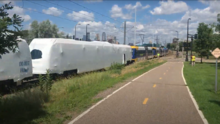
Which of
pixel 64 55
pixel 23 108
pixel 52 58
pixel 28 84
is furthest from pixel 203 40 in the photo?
pixel 23 108

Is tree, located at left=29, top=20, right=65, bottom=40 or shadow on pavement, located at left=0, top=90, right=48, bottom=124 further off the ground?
tree, located at left=29, top=20, right=65, bottom=40

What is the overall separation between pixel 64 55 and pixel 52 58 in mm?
1430

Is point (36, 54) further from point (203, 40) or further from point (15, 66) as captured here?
point (203, 40)

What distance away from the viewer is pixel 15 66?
12078 mm

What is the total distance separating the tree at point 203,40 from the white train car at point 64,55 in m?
25.2

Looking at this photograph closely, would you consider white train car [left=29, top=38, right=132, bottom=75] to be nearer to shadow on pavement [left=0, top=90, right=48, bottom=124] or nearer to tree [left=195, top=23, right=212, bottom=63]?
shadow on pavement [left=0, top=90, right=48, bottom=124]

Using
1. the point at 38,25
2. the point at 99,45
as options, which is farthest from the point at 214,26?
the point at 38,25

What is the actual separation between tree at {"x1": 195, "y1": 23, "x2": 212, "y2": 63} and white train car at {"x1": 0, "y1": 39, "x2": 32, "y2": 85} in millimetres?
37773

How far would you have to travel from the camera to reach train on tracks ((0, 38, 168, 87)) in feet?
39.1

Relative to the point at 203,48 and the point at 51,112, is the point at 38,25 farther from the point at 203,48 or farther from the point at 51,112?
the point at 51,112

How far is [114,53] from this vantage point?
30.6 metres

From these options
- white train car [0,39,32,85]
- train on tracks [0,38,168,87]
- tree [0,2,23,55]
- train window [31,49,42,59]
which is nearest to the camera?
tree [0,2,23,55]

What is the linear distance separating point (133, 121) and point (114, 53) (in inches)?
926

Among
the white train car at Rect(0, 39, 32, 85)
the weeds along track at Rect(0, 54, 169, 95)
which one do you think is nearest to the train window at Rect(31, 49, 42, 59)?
the weeds along track at Rect(0, 54, 169, 95)
